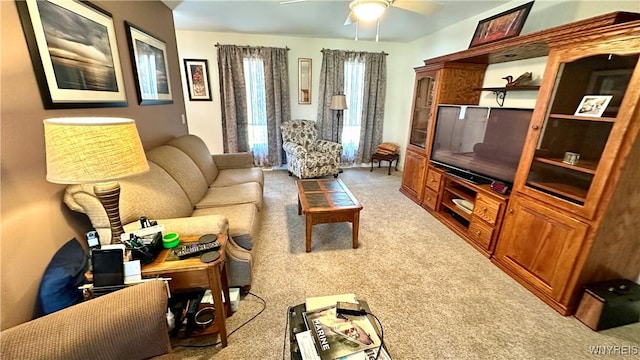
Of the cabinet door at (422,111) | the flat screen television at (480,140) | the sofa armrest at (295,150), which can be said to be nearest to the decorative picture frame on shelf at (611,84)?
the flat screen television at (480,140)

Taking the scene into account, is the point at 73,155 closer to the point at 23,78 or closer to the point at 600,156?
the point at 23,78

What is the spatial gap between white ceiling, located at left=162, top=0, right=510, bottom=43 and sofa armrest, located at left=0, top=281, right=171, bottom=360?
312 centimetres

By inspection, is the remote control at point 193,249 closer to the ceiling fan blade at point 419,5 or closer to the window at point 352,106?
the ceiling fan blade at point 419,5

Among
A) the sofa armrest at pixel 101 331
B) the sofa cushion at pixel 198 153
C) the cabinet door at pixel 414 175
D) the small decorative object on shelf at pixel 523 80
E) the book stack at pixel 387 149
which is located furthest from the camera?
the book stack at pixel 387 149

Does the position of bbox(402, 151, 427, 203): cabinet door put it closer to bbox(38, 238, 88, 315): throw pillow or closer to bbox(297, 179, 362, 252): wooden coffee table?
bbox(297, 179, 362, 252): wooden coffee table

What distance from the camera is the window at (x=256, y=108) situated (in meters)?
4.42

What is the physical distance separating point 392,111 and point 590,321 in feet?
13.9

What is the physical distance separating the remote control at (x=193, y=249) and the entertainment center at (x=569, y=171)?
2232mm

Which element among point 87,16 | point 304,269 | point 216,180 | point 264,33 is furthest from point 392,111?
point 87,16

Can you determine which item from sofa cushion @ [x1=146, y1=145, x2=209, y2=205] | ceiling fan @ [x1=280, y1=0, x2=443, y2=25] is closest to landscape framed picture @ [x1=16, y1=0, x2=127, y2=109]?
sofa cushion @ [x1=146, y1=145, x2=209, y2=205]

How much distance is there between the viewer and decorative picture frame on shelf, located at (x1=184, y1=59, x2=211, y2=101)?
4273mm

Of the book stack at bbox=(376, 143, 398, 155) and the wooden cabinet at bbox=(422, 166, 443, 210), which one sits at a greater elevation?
the book stack at bbox=(376, 143, 398, 155)

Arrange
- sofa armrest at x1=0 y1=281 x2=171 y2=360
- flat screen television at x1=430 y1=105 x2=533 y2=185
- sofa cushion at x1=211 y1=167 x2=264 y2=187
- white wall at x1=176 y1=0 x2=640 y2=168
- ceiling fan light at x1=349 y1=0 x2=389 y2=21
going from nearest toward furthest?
sofa armrest at x1=0 y1=281 x2=171 y2=360, ceiling fan light at x1=349 y1=0 x2=389 y2=21, flat screen television at x1=430 y1=105 x2=533 y2=185, sofa cushion at x1=211 y1=167 x2=264 y2=187, white wall at x1=176 y1=0 x2=640 y2=168

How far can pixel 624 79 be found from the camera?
150 cm
